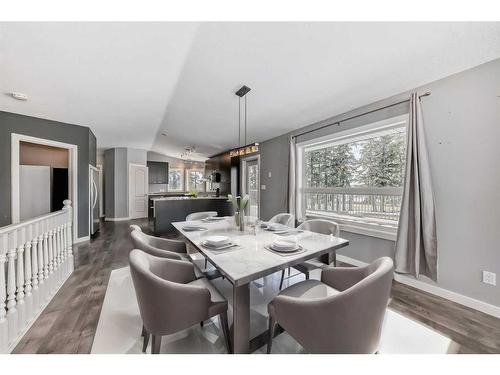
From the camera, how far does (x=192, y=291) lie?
3.78 feet

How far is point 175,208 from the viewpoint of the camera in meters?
5.12

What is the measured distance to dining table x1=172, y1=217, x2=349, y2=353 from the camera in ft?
3.68

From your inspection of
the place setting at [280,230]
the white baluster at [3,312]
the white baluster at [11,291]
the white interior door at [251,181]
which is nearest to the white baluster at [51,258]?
the white baluster at [11,291]

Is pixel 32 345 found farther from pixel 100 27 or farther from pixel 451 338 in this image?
pixel 451 338

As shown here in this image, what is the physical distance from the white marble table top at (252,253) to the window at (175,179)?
7.47 metres

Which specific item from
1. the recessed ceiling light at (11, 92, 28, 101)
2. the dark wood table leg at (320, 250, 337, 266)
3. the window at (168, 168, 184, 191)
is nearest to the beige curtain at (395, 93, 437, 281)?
the dark wood table leg at (320, 250, 337, 266)

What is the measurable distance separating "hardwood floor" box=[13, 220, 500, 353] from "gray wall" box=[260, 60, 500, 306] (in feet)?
1.00

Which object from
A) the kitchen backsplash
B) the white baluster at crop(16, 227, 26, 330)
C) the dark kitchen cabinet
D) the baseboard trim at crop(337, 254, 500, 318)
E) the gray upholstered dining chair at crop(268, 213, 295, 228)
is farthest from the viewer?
the kitchen backsplash

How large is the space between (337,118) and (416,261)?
222cm

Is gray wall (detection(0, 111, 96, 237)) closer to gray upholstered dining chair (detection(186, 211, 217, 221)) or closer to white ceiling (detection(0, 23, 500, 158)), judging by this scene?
white ceiling (detection(0, 23, 500, 158))

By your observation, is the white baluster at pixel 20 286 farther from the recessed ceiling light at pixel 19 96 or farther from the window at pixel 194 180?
the window at pixel 194 180
